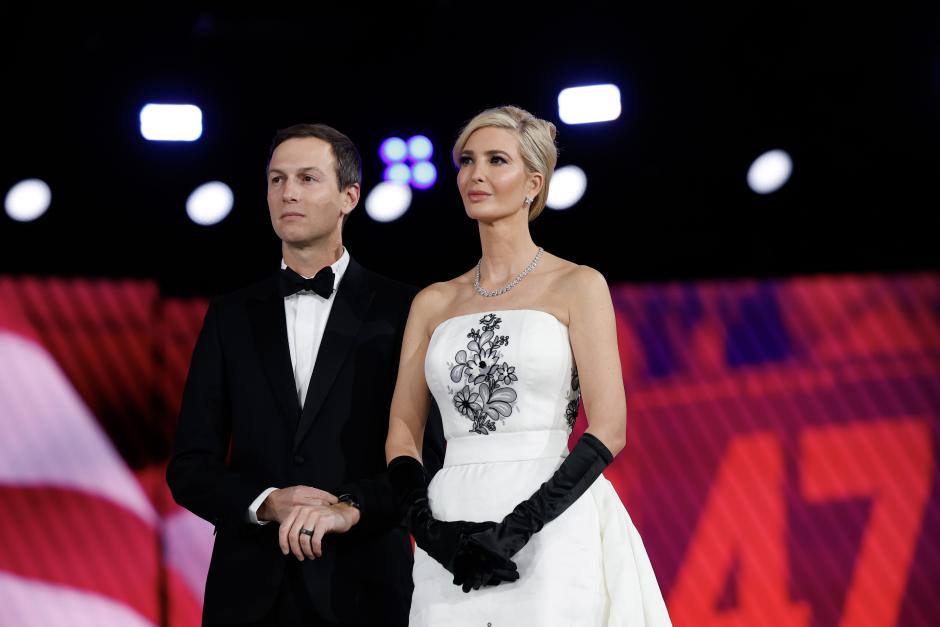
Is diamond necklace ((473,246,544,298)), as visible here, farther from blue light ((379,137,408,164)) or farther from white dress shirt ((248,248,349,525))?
blue light ((379,137,408,164))

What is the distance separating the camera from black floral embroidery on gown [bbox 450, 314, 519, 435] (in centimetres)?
237

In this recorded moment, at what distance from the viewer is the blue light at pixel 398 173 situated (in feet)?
16.3

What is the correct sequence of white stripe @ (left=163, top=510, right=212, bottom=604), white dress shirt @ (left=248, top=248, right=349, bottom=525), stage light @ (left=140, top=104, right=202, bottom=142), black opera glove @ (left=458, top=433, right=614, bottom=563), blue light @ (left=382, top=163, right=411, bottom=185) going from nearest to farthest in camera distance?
black opera glove @ (left=458, top=433, right=614, bottom=563) < white dress shirt @ (left=248, top=248, right=349, bottom=525) < stage light @ (left=140, top=104, right=202, bottom=142) < blue light @ (left=382, top=163, right=411, bottom=185) < white stripe @ (left=163, top=510, right=212, bottom=604)

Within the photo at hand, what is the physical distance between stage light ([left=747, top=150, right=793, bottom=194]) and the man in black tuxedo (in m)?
2.64

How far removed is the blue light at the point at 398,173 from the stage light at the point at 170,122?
2.80 ft

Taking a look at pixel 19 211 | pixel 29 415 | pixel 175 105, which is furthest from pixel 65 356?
pixel 175 105

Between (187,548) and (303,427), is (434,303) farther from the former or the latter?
(187,548)

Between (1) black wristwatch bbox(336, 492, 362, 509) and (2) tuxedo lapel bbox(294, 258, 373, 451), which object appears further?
(2) tuxedo lapel bbox(294, 258, 373, 451)

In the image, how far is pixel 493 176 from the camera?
2502mm

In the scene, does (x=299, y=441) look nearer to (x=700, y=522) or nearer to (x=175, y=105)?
(x=175, y=105)

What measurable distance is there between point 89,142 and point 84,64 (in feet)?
1.13

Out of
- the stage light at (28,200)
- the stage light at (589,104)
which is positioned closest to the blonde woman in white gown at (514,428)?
the stage light at (589,104)

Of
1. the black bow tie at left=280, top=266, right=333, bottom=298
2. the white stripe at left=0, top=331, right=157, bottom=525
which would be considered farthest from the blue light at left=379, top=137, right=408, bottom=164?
the black bow tie at left=280, top=266, right=333, bottom=298

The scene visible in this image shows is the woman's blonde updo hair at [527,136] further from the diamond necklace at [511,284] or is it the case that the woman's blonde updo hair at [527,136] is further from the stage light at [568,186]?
the stage light at [568,186]
